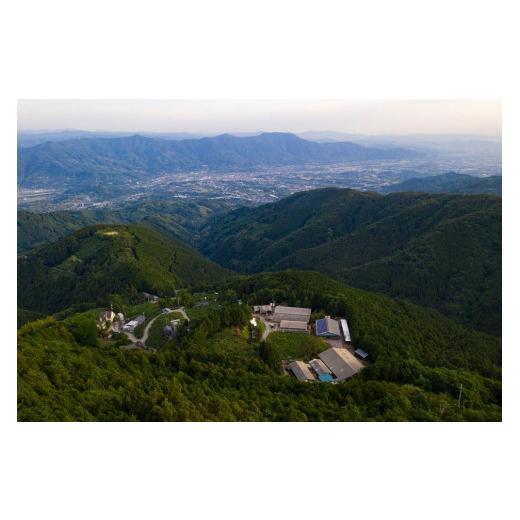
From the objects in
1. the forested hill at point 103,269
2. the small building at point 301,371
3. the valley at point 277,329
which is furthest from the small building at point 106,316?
the small building at point 301,371

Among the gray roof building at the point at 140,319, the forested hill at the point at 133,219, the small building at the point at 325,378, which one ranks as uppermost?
the forested hill at the point at 133,219

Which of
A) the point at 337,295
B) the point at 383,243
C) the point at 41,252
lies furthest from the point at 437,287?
the point at 41,252

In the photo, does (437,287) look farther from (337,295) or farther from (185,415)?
(185,415)

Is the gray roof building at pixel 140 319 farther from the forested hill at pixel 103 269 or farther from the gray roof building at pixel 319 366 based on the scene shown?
the gray roof building at pixel 319 366

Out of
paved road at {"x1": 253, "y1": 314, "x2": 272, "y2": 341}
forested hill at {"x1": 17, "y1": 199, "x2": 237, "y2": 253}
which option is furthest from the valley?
forested hill at {"x1": 17, "y1": 199, "x2": 237, "y2": 253}

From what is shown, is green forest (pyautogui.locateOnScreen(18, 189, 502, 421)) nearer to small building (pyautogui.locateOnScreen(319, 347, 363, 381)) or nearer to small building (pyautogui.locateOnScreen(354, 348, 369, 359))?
small building (pyautogui.locateOnScreen(354, 348, 369, 359))

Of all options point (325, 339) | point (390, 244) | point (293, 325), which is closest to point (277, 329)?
point (293, 325)
